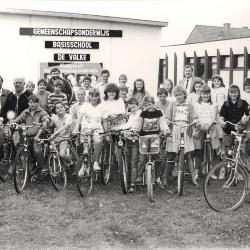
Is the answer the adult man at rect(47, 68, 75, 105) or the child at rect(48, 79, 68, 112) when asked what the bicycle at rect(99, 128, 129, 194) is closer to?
the child at rect(48, 79, 68, 112)

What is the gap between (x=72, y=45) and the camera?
1330 centimetres

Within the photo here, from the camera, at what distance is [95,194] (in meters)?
7.54

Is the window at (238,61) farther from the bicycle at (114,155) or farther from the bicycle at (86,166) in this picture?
the bicycle at (86,166)

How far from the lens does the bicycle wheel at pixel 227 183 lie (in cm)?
653

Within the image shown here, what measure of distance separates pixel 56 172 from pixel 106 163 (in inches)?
34.3

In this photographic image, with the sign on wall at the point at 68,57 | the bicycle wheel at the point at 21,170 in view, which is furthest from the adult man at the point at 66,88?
the sign on wall at the point at 68,57

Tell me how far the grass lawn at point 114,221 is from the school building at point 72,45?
6.03 m

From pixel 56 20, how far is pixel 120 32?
184 centimetres

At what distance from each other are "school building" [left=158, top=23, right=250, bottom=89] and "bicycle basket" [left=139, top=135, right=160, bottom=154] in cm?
2923

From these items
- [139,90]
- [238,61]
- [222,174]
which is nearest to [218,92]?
[139,90]

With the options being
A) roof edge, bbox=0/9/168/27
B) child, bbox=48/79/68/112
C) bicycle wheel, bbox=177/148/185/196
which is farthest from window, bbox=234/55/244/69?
bicycle wheel, bbox=177/148/185/196

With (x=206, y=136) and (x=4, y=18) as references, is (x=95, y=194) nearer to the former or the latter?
(x=206, y=136)

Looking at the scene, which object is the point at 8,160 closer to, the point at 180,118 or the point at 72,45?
the point at 180,118

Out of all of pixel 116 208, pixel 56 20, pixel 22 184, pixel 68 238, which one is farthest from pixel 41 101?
pixel 56 20
